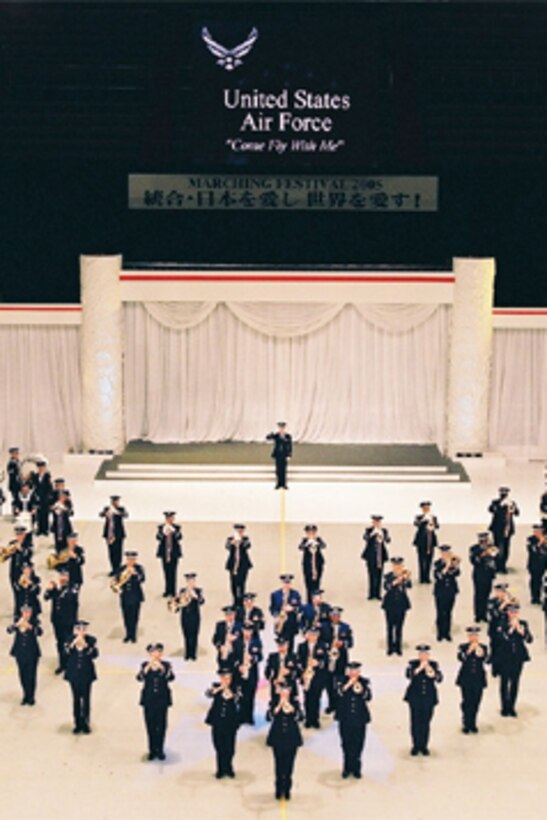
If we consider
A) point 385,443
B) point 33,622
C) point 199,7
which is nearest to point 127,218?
point 199,7

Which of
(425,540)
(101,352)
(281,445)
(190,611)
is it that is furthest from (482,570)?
(101,352)

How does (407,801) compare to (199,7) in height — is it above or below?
below

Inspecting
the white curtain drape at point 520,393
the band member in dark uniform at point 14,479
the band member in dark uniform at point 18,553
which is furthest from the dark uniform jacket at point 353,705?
the white curtain drape at point 520,393

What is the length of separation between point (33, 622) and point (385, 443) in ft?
46.3

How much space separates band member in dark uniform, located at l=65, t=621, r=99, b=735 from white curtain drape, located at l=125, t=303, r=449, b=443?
13.6 metres

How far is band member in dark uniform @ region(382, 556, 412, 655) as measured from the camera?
26.2 m

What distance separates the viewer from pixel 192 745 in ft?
78.1

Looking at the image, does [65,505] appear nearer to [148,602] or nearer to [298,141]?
[148,602]

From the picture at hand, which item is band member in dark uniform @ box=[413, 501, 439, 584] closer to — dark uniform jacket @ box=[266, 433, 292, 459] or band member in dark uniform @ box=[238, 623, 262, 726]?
dark uniform jacket @ box=[266, 433, 292, 459]

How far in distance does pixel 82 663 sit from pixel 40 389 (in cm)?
1426

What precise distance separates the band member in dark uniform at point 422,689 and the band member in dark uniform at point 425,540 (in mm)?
6024

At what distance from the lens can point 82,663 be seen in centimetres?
2386

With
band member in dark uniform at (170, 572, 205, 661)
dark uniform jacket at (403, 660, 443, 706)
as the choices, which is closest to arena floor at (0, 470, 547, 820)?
band member in dark uniform at (170, 572, 205, 661)

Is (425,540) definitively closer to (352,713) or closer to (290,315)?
(352,713)
